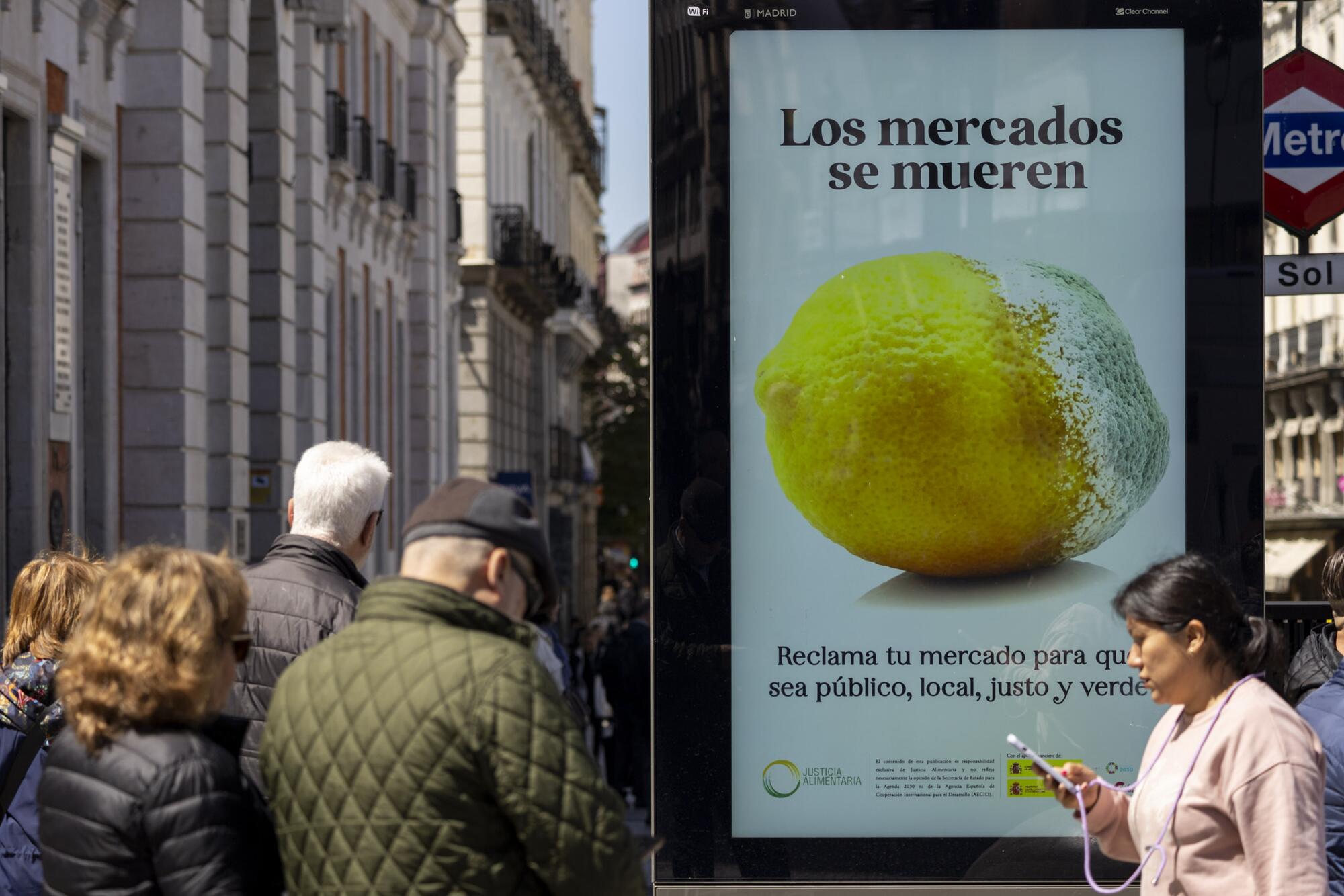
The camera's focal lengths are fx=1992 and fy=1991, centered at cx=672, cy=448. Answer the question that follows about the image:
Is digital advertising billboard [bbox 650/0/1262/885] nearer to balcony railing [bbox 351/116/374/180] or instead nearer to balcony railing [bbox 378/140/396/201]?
balcony railing [bbox 351/116/374/180]

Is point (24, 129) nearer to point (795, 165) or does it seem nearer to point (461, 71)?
point (795, 165)

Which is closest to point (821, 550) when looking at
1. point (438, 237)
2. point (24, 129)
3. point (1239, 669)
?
point (1239, 669)

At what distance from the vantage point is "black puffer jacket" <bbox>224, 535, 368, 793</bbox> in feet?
16.0

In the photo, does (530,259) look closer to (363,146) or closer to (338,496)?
(363,146)

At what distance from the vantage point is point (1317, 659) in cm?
588

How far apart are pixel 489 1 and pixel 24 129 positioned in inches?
990

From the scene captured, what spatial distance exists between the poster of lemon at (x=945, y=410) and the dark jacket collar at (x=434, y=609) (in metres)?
1.88

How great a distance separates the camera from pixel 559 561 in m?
45.5

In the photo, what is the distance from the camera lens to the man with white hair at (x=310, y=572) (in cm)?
488

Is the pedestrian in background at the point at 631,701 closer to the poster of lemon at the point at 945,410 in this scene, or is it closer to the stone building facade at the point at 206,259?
the stone building facade at the point at 206,259

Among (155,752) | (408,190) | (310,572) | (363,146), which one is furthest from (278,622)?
(408,190)

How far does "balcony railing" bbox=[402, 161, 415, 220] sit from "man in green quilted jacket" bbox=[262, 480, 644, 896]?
26422 millimetres

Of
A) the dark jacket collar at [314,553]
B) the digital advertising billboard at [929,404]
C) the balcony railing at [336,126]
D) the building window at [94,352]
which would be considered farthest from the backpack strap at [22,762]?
the balcony railing at [336,126]

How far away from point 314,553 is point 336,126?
66.0ft
